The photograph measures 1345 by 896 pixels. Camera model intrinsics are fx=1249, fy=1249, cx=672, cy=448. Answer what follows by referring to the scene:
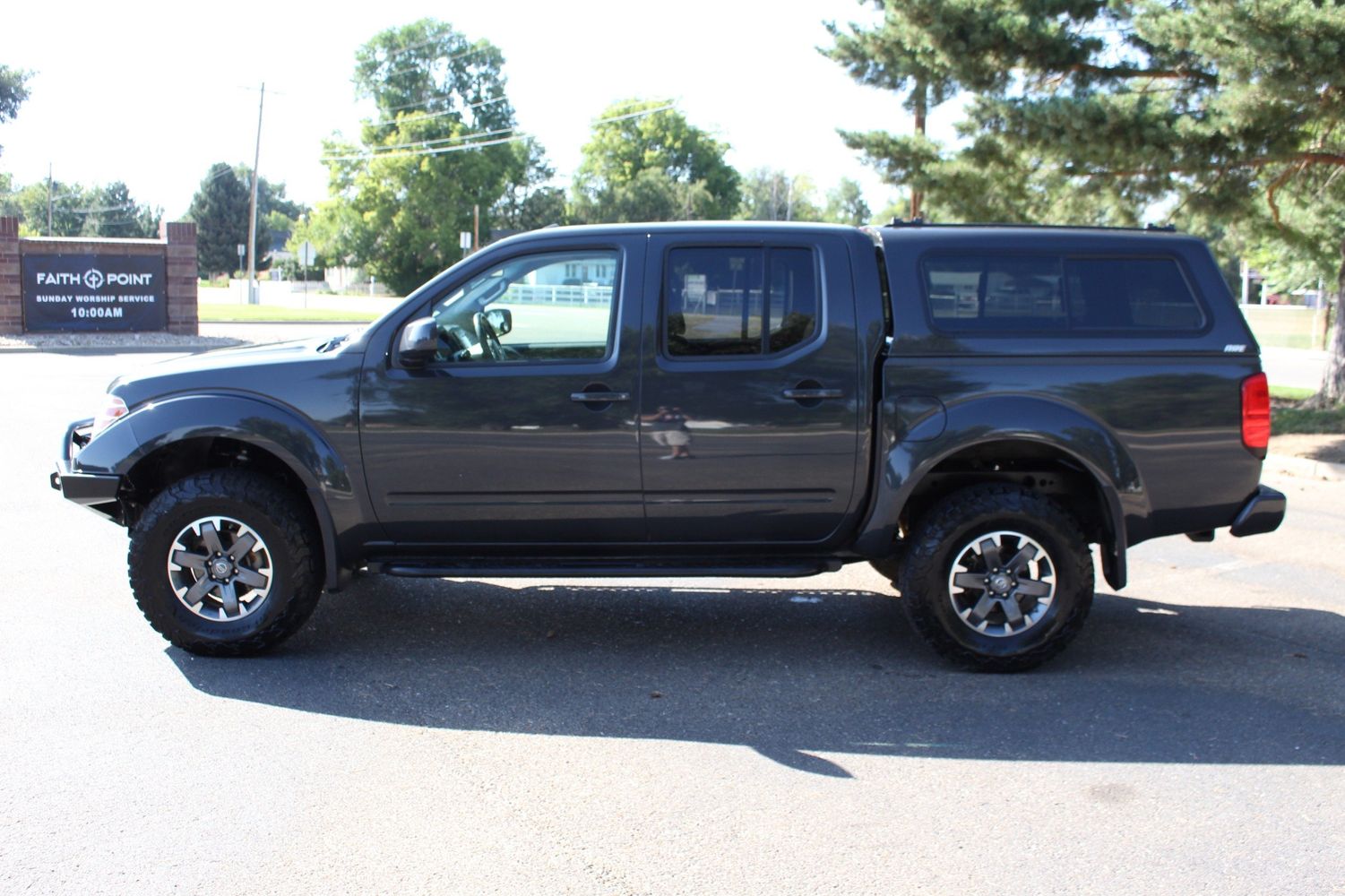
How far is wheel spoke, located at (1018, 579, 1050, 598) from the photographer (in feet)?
18.3

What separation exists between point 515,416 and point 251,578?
4.62ft

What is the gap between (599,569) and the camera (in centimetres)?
561

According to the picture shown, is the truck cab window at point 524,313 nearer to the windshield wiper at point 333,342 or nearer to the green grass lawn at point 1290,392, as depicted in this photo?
the windshield wiper at point 333,342

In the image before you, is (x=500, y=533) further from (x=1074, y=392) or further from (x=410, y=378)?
(x=1074, y=392)

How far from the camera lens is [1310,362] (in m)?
28.2

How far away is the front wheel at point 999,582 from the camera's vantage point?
5551 millimetres

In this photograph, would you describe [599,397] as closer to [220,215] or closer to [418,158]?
[418,158]

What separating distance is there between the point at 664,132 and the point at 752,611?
8866 cm

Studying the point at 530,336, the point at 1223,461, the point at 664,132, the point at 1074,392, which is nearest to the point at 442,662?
the point at 530,336

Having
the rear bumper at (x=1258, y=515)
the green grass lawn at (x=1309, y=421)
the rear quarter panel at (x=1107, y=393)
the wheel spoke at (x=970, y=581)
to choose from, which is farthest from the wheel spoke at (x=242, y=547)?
the green grass lawn at (x=1309, y=421)

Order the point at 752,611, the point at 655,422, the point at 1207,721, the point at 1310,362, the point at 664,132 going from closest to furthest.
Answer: the point at 1207,721 → the point at 655,422 → the point at 752,611 → the point at 1310,362 → the point at 664,132

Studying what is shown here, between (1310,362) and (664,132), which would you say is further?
(664,132)

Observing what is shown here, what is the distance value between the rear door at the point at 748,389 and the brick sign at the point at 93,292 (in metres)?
25.6

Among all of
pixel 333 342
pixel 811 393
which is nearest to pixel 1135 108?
pixel 811 393
